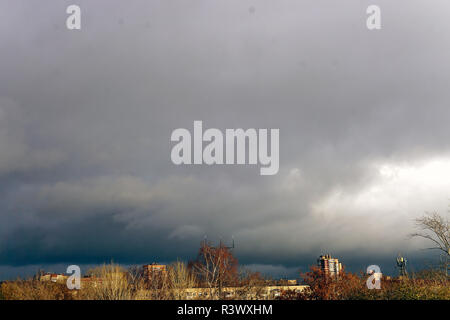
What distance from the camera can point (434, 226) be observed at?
168 ft

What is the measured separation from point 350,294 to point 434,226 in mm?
14079

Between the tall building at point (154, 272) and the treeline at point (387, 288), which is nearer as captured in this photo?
the treeline at point (387, 288)

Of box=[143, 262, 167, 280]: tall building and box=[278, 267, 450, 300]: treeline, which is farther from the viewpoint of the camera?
box=[143, 262, 167, 280]: tall building
